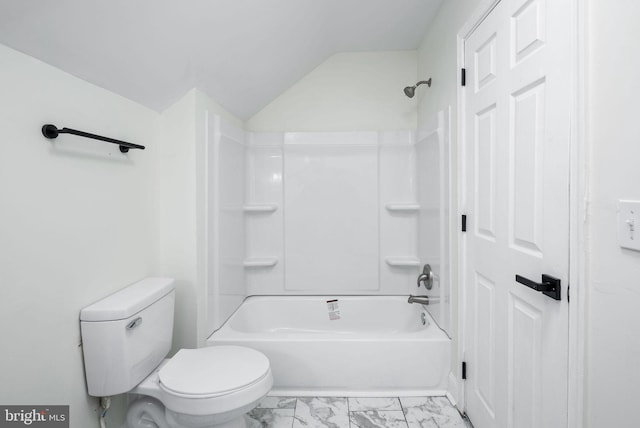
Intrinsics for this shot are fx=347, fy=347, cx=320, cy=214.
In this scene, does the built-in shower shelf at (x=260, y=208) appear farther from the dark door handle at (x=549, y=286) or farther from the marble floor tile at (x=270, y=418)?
the dark door handle at (x=549, y=286)

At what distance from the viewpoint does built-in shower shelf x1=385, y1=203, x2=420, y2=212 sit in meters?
2.61

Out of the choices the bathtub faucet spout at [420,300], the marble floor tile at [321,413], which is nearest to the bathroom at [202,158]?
the bathtub faucet spout at [420,300]

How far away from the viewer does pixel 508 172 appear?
4.36ft

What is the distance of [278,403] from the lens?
1948mm

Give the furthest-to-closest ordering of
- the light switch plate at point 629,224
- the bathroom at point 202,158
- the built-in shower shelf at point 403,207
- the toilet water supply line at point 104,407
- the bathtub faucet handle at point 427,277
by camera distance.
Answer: the built-in shower shelf at point 403,207 → the bathtub faucet handle at point 427,277 → the toilet water supply line at point 104,407 → the bathroom at point 202,158 → the light switch plate at point 629,224

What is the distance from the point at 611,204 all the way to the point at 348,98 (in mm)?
2121

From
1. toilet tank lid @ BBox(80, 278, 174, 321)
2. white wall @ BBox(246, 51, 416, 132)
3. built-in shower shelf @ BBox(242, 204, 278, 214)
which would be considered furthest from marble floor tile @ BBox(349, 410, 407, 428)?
white wall @ BBox(246, 51, 416, 132)

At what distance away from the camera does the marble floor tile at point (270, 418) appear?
69.4 inches

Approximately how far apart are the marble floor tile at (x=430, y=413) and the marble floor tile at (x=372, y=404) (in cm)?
5

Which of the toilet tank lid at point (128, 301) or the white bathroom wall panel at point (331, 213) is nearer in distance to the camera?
the toilet tank lid at point (128, 301)

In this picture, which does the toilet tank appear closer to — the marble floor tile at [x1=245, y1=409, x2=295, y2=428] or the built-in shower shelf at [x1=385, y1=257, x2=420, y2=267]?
the marble floor tile at [x1=245, y1=409, x2=295, y2=428]

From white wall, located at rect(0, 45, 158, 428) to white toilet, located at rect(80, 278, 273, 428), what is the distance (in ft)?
0.24

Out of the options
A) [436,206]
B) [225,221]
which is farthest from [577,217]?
[225,221]

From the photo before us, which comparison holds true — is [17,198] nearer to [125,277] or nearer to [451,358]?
[125,277]
